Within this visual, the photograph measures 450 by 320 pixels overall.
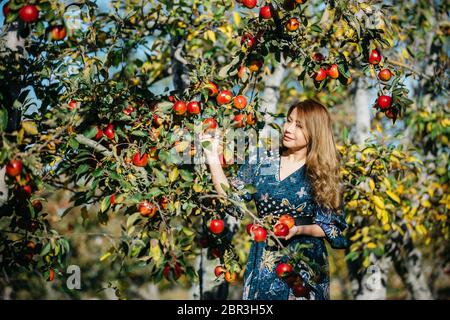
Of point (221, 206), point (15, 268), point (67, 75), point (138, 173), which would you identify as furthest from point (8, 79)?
point (221, 206)

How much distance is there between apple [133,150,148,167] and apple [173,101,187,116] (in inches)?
9.6

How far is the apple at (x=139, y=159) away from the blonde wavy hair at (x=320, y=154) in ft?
2.49

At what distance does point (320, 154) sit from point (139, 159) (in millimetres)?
852

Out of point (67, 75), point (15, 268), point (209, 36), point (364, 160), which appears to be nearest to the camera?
point (15, 268)

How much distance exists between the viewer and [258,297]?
225 centimetres

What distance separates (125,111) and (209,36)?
120 centimetres

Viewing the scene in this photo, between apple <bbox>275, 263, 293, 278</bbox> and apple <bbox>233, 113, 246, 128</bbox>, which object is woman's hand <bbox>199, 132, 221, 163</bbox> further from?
apple <bbox>275, 263, 293, 278</bbox>

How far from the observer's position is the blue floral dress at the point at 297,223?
2207 millimetres

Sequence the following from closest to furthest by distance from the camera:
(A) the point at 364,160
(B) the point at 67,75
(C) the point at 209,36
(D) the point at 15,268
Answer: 1. (D) the point at 15,268
2. (B) the point at 67,75
3. (A) the point at 364,160
4. (C) the point at 209,36

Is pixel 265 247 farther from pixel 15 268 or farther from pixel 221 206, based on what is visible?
pixel 15 268

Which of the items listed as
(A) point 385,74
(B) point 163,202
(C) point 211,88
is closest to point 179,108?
(C) point 211,88

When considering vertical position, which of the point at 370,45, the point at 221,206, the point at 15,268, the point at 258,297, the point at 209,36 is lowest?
the point at 258,297

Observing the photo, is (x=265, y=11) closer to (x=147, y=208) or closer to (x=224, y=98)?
(x=224, y=98)
